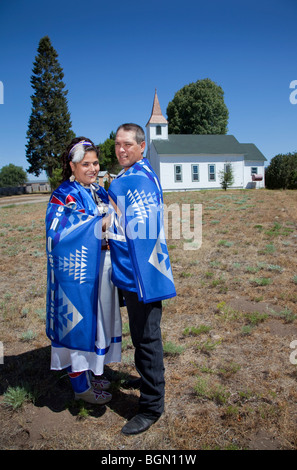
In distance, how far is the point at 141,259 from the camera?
228 centimetres

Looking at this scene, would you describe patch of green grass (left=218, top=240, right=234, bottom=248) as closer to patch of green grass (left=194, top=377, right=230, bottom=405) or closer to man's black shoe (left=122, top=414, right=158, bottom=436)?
patch of green grass (left=194, top=377, right=230, bottom=405)

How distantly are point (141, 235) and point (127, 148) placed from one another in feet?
2.44

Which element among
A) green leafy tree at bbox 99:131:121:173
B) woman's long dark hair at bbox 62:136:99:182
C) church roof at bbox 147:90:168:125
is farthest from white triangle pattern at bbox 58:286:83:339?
green leafy tree at bbox 99:131:121:173

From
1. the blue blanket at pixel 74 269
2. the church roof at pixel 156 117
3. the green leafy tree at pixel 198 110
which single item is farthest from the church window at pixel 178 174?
the blue blanket at pixel 74 269

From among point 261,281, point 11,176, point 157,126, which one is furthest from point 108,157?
point 11,176

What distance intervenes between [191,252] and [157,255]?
5742 mm

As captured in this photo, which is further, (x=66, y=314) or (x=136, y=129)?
(x=66, y=314)

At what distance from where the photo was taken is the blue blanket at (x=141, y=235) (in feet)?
7.45

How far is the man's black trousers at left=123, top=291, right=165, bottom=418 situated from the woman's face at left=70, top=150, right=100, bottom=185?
42.9 inches

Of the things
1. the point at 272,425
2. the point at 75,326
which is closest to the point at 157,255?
the point at 75,326

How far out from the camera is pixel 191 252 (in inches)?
315

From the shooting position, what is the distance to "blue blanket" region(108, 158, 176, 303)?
2.27 m

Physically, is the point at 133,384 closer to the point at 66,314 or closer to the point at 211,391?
the point at 211,391
